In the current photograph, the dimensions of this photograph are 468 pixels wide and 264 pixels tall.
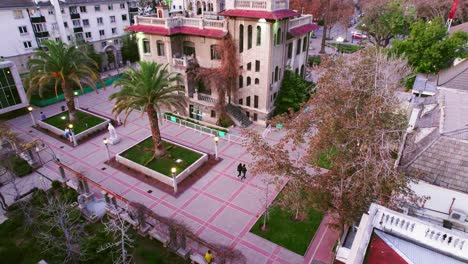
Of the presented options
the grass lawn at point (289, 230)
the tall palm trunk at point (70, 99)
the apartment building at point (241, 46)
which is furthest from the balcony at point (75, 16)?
the grass lawn at point (289, 230)

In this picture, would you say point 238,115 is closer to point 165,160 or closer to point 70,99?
point 165,160

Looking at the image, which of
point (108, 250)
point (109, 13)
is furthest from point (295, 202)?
point (109, 13)

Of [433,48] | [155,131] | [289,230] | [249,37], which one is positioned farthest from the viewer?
[433,48]

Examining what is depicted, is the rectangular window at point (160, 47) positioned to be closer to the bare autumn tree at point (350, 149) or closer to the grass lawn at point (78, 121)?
the grass lawn at point (78, 121)

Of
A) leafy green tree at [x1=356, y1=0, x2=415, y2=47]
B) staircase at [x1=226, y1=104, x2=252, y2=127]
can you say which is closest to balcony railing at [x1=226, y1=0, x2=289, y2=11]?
staircase at [x1=226, y1=104, x2=252, y2=127]

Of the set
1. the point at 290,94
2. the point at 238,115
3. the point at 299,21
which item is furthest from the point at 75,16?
the point at 290,94

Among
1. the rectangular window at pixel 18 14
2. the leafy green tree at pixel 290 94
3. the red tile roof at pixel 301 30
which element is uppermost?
the rectangular window at pixel 18 14

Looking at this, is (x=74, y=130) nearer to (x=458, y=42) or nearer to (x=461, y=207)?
(x=461, y=207)
